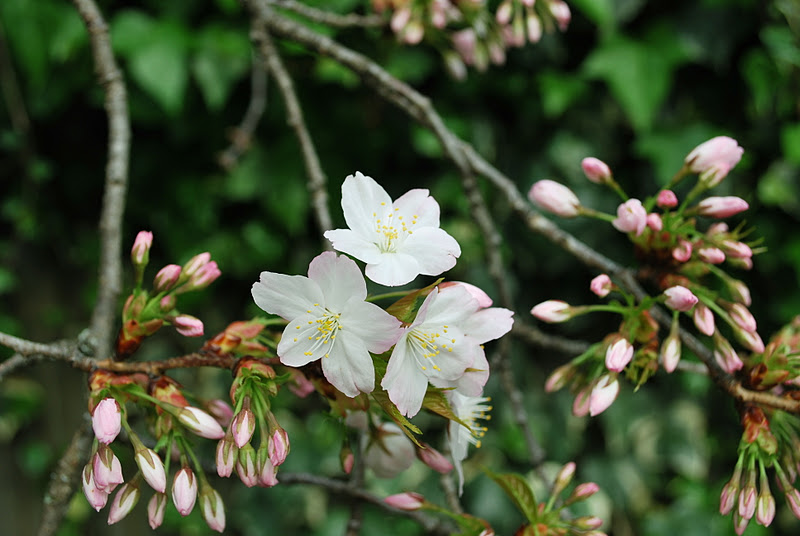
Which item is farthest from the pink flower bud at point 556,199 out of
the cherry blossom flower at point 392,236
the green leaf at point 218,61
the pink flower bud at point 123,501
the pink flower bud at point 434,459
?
the green leaf at point 218,61

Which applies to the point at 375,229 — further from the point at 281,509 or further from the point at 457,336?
the point at 281,509

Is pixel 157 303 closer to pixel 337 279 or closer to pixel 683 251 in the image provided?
pixel 337 279

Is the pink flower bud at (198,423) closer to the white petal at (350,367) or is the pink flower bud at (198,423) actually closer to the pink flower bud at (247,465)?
the pink flower bud at (247,465)

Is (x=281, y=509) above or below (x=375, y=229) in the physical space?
below

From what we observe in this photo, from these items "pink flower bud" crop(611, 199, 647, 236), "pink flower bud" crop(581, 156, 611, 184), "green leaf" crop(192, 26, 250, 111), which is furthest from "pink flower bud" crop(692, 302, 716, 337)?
"green leaf" crop(192, 26, 250, 111)

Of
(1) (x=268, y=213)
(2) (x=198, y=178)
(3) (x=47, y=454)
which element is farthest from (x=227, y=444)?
(3) (x=47, y=454)

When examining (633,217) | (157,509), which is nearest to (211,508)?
(157,509)

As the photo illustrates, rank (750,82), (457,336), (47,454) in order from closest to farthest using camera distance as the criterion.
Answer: (457,336)
(750,82)
(47,454)
